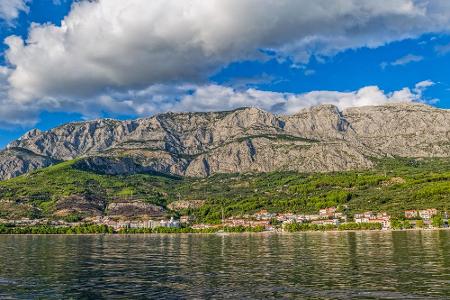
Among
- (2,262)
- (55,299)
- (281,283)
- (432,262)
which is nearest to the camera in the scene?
(55,299)

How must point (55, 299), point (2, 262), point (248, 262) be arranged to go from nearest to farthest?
point (55, 299)
point (248, 262)
point (2, 262)

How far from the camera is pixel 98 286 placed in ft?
192

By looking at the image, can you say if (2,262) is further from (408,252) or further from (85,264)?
(408,252)

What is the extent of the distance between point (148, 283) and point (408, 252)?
58.4 metres

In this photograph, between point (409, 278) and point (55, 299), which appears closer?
point (55, 299)

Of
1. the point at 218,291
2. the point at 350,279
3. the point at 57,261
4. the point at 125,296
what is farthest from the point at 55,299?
the point at 57,261

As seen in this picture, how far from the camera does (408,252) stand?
93750 mm

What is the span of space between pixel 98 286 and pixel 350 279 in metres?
32.3

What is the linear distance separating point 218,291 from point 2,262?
60.7 meters

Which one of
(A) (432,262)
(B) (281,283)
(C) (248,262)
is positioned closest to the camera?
(B) (281,283)

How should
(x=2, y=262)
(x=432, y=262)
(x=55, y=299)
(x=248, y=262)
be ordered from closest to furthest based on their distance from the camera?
(x=55, y=299), (x=432, y=262), (x=248, y=262), (x=2, y=262)

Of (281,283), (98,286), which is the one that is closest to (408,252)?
(281,283)

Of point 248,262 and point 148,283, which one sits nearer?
point 148,283

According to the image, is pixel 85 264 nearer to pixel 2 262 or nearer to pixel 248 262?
pixel 2 262
